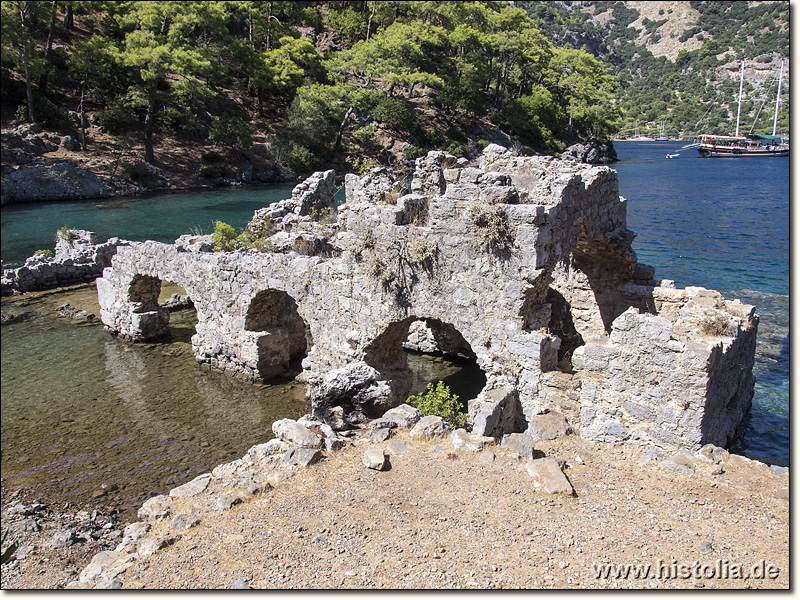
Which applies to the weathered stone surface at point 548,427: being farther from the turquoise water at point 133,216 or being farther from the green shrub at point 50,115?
the green shrub at point 50,115

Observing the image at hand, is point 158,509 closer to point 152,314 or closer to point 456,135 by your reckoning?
point 152,314

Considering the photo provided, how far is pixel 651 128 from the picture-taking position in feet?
369

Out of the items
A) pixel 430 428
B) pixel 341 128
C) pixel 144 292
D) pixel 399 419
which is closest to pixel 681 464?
pixel 430 428

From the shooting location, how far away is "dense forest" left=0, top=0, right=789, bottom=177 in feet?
118

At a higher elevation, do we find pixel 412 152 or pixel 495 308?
pixel 412 152

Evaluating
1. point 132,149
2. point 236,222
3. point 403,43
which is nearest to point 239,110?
point 132,149

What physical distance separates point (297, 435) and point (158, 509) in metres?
1.75

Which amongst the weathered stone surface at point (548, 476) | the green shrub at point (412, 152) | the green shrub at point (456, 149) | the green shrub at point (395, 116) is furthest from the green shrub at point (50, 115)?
the weathered stone surface at point (548, 476)

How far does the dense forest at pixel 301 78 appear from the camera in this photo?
35.9 m

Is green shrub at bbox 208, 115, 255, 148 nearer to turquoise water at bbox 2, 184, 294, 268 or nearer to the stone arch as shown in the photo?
turquoise water at bbox 2, 184, 294, 268

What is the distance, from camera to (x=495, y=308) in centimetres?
886

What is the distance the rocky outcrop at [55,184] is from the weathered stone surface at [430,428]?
3075 cm

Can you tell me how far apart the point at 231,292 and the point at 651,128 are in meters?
116

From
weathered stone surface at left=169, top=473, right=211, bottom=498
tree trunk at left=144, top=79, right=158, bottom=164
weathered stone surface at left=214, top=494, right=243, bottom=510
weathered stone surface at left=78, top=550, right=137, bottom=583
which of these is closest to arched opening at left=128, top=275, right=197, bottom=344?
weathered stone surface at left=169, top=473, right=211, bottom=498
